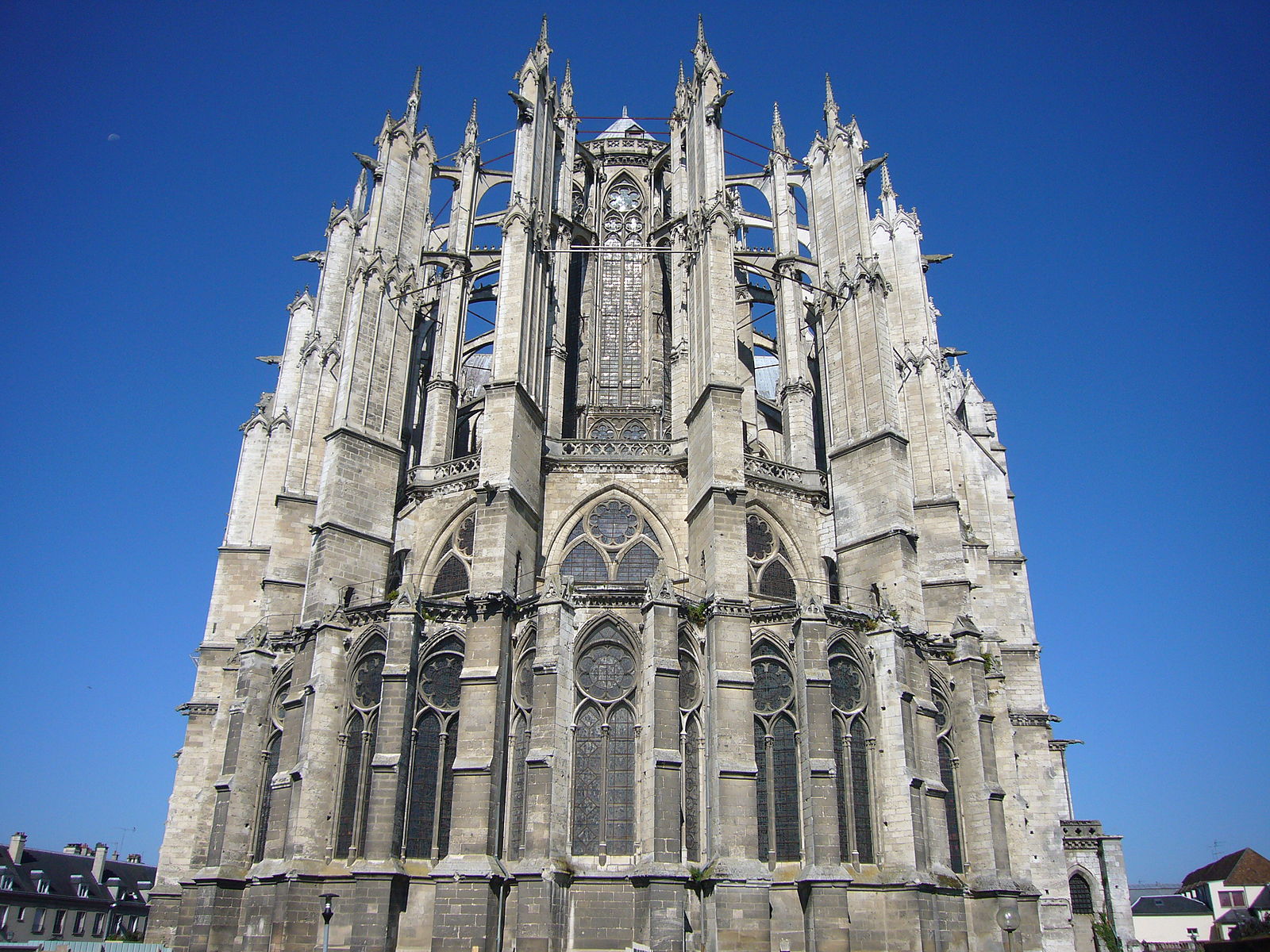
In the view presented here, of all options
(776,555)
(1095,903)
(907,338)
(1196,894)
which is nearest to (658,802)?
(776,555)

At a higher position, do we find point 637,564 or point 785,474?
point 785,474

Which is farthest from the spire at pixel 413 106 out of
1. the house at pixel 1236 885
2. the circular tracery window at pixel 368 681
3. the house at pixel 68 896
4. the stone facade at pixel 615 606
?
the house at pixel 1236 885

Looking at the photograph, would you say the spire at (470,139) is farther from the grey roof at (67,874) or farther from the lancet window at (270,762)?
the grey roof at (67,874)

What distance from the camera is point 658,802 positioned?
19.1 meters

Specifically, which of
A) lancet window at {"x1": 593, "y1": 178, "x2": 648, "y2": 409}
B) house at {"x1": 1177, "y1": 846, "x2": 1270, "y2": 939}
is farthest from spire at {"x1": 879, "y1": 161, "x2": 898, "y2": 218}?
house at {"x1": 1177, "y1": 846, "x2": 1270, "y2": 939}

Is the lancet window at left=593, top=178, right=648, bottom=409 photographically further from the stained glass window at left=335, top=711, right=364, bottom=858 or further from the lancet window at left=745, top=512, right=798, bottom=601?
the stained glass window at left=335, top=711, right=364, bottom=858

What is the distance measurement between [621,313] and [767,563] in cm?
1123

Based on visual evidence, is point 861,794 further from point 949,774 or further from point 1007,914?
point 1007,914

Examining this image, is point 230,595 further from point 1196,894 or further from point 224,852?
point 1196,894

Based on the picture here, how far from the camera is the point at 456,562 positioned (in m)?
24.9

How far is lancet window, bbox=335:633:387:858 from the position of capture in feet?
68.4

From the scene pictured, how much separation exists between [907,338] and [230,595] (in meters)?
21.0

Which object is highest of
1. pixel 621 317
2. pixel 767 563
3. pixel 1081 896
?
pixel 621 317

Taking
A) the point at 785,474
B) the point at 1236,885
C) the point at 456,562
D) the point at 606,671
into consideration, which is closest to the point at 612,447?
the point at 785,474
